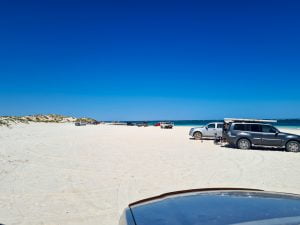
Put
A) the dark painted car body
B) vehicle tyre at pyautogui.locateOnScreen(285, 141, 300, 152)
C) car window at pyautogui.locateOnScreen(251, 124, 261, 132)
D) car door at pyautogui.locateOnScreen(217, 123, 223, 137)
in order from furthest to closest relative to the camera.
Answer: car door at pyautogui.locateOnScreen(217, 123, 223, 137)
car window at pyautogui.locateOnScreen(251, 124, 261, 132)
the dark painted car body
vehicle tyre at pyautogui.locateOnScreen(285, 141, 300, 152)

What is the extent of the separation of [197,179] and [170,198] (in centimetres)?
636

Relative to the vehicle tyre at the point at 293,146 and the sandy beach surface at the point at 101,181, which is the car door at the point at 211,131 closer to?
the vehicle tyre at the point at 293,146

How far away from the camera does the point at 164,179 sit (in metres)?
9.34

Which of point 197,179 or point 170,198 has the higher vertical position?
point 170,198

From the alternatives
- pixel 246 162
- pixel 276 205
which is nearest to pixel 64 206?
pixel 276 205

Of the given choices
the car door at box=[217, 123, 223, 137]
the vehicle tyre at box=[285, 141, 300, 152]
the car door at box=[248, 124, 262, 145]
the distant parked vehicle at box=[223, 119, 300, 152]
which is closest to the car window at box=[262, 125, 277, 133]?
the distant parked vehicle at box=[223, 119, 300, 152]

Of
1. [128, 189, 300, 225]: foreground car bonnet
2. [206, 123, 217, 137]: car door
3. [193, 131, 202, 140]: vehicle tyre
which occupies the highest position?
[206, 123, 217, 137]: car door

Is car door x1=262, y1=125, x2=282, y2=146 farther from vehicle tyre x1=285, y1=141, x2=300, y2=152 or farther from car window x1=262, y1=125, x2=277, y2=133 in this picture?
vehicle tyre x1=285, y1=141, x2=300, y2=152

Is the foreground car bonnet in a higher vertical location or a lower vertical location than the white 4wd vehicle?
lower

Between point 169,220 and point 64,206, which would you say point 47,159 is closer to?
point 64,206

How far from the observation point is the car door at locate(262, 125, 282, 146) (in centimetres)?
1884

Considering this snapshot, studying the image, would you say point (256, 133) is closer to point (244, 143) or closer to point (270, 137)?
point (270, 137)

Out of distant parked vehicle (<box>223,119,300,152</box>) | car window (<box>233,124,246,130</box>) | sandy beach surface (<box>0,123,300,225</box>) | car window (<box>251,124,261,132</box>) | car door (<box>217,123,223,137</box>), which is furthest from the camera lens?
car door (<box>217,123,223,137</box>)

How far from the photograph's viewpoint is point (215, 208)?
8.81ft
